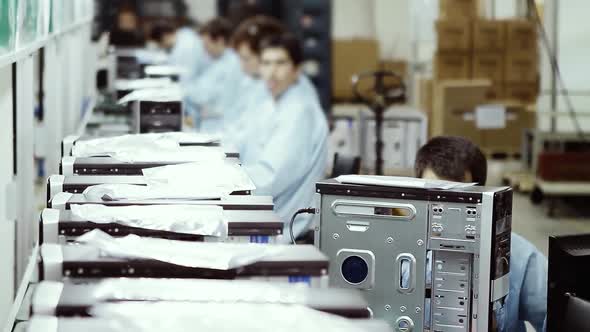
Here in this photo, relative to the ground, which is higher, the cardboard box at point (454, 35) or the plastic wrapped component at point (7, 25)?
the cardboard box at point (454, 35)

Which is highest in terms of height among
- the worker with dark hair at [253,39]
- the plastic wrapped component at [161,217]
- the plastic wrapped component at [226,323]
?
the worker with dark hair at [253,39]

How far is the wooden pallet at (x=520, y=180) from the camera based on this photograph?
29.9 feet

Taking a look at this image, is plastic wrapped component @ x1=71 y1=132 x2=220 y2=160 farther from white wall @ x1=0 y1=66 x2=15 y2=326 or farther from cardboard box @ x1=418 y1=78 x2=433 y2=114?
cardboard box @ x1=418 y1=78 x2=433 y2=114

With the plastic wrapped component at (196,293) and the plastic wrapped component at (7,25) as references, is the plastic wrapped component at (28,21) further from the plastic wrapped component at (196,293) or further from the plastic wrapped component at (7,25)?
the plastic wrapped component at (196,293)

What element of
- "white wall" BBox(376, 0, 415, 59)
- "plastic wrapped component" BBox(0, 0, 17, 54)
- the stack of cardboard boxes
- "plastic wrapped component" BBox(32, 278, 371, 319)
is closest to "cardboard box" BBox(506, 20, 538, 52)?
the stack of cardboard boxes

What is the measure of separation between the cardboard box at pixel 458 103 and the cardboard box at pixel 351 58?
3492 mm

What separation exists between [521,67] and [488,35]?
57cm

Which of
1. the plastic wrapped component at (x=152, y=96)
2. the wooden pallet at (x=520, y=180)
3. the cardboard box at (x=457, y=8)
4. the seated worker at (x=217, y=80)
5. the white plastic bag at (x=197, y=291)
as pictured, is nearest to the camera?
the white plastic bag at (x=197, y=291)

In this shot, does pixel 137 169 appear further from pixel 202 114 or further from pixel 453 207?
pixel 202 114

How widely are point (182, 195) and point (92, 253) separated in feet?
1.94

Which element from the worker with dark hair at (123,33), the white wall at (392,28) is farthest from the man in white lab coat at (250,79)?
the white wall at (392,28)

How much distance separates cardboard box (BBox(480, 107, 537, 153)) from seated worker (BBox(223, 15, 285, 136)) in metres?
3.07

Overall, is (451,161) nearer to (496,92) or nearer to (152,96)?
(152,96)

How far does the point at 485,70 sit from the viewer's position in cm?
1141
